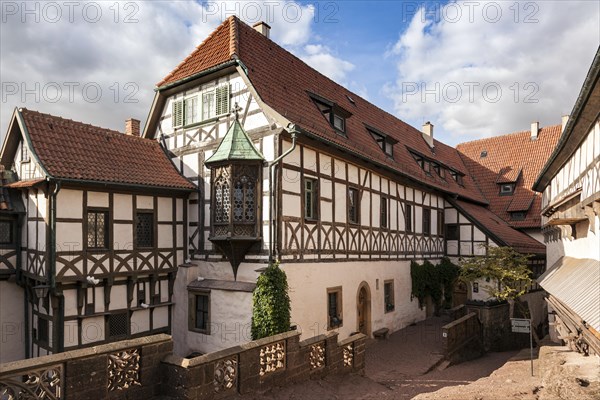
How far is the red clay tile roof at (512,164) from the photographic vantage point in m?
26.5

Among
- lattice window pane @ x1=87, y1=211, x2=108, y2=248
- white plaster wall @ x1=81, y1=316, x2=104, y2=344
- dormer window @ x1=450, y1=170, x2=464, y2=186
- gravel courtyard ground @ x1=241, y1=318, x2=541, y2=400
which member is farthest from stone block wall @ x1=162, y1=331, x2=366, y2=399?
dormer window @ x1=450, y1=170, x2=464, y2=186

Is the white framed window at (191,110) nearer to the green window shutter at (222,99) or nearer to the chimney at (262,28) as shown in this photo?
the green window shutter at (222,99)

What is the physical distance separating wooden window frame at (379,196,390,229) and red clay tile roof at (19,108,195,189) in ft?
24.2

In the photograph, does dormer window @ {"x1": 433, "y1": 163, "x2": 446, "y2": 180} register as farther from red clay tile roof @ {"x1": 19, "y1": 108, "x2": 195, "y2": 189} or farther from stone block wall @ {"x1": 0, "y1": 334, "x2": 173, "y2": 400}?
stone block wall @ {"x1": 0, "y1": 334, "x2": 173, "y2": 400}

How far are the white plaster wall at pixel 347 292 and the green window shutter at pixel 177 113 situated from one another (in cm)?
633

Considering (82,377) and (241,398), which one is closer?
(82,377)

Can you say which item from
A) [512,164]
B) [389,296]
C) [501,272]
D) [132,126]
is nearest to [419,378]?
[389,296]

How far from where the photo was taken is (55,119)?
1364 cm

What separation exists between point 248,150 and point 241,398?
695 cm

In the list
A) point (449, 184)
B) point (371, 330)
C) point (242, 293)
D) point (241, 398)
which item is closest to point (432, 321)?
point (371, 330)

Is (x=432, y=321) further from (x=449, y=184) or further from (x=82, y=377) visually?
(x=82, y=377)

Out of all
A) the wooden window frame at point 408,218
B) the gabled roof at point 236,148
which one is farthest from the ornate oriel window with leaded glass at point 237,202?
the wooden window frame at point 408,218

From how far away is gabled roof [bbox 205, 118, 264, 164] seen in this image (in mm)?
12930

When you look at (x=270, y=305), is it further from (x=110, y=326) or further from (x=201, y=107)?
(x=201, y=107)
